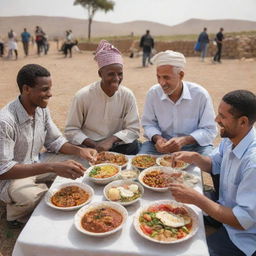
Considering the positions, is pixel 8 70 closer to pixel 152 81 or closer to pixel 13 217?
pixel 152 81

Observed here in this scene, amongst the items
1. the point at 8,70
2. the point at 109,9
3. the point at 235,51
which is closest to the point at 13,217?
the point at 8,70

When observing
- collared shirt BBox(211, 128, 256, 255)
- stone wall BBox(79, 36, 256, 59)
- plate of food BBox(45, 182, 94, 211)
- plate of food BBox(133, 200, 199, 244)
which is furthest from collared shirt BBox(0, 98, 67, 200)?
stone wall BBox(79, 36, 256, 59)

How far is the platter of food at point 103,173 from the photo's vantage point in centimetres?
256

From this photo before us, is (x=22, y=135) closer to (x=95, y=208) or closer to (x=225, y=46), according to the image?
(x=95, y=208)

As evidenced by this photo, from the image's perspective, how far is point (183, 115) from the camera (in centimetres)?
371

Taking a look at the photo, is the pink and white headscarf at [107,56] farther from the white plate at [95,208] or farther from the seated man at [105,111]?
the white plate at [95,208]

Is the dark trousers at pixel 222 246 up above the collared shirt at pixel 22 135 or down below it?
Answer: below

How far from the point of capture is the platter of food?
8.41 ft

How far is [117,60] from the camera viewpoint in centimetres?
354

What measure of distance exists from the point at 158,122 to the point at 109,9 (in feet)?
148

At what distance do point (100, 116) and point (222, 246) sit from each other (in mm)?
2194

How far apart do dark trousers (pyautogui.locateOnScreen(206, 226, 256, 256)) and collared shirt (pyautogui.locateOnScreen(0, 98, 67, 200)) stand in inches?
74.6

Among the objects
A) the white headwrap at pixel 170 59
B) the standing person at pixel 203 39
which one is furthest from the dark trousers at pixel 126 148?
the standing person at pixel 203 39

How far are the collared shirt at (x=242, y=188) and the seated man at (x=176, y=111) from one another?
0.94 meters
